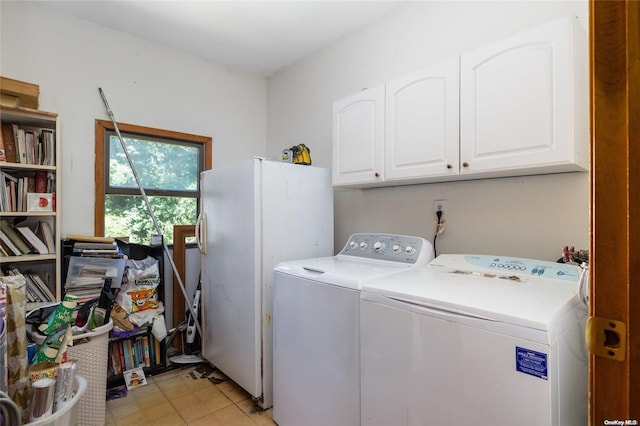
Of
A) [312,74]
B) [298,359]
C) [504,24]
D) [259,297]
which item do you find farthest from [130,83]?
[504,24]

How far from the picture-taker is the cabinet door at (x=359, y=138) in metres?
1.89

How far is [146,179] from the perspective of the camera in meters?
2.64

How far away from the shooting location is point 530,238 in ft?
5.31

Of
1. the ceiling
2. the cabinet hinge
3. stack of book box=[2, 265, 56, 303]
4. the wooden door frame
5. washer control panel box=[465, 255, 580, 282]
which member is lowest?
stack of book box=[2, 265, 56, 303]

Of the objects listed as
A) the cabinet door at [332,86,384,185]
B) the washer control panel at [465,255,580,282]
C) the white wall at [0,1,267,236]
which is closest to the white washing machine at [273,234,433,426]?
the washer control panel at [465,255,580,282]

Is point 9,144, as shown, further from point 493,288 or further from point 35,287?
point 493,288

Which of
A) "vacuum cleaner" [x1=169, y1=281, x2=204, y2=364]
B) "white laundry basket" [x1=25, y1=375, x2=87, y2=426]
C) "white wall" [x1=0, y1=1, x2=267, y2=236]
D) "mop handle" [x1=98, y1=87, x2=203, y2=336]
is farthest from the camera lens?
"vacuum cleaner" [x1=169, y1=281, x2=204, y2=364]

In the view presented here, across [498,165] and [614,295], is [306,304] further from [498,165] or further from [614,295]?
[614,295]

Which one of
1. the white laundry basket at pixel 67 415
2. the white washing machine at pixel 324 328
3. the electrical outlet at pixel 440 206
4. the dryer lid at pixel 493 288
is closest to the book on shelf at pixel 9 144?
the white laundry basket at pixel 67 415

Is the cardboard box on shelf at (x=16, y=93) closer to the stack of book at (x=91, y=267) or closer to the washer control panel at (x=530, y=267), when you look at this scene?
the stack of book at (x=91, y=267)

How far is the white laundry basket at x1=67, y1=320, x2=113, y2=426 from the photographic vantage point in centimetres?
172

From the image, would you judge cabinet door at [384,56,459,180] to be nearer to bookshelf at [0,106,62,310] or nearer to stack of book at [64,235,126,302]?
stack of book at [64,235,126,302]

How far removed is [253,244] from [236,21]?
1.65 m

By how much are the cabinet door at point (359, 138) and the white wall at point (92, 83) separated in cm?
139
